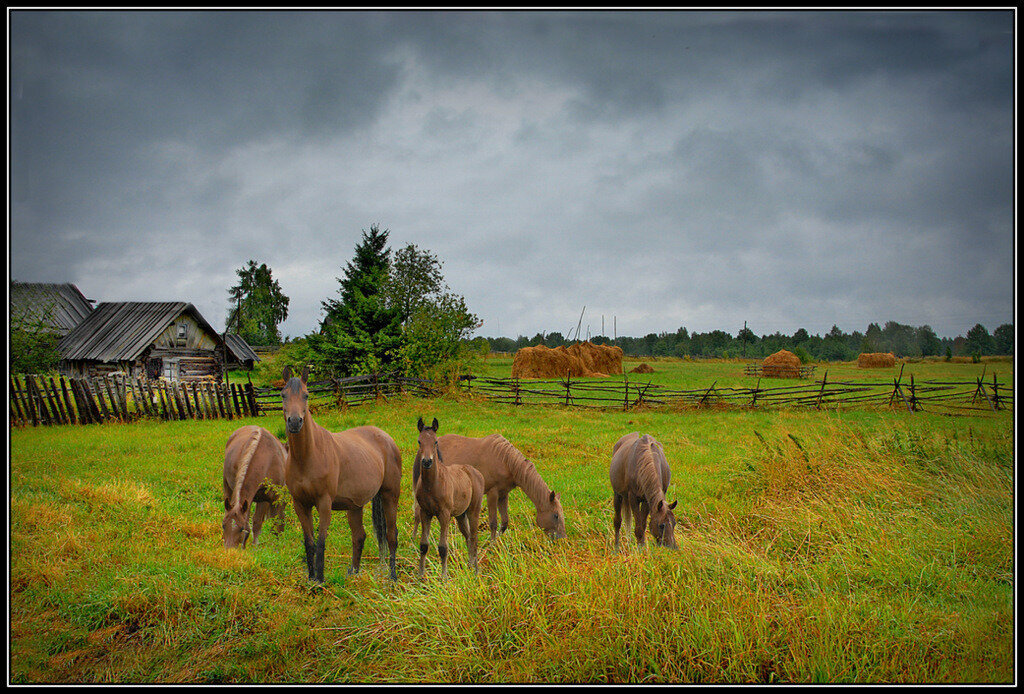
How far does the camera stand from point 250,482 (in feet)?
14.1

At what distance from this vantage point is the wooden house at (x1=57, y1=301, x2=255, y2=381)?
797 inches

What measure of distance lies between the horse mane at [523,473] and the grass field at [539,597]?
0.49 meters

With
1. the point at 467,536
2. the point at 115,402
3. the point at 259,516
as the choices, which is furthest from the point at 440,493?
the point at 115,402

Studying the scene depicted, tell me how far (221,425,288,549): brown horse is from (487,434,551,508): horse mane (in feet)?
7.44

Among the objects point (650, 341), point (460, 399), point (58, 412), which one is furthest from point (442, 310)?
point (650, 341)

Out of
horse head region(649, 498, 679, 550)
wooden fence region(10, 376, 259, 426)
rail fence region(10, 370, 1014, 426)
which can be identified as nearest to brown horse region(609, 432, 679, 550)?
horse head region(649, 498, 679, 550)

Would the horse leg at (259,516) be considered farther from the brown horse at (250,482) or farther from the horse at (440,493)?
the horse at (440,493)

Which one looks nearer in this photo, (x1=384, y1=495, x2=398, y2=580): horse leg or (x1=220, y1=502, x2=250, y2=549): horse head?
(x1=220, y1=502, x2=250, y2=549): horse head

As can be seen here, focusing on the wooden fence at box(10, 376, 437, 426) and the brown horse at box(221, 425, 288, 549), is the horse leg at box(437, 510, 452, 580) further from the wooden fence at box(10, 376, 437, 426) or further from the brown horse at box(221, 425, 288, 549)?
the wooden fence at box(10, 376, 437, 426)

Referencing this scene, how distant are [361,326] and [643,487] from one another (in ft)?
62.0

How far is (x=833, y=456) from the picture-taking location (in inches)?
293

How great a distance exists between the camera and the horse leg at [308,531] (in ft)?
12.7

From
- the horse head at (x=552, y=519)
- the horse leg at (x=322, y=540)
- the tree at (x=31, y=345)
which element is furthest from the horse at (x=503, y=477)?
the tree at (x=31, y=345)

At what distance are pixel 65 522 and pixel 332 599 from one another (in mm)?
3180
